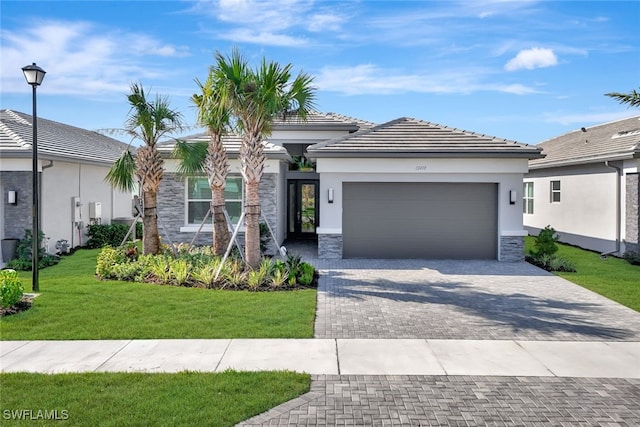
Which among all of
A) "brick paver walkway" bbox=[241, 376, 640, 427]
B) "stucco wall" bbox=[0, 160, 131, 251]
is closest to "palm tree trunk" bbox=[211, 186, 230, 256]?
"stucco wall" bbox=[0, 160, 131, 251]

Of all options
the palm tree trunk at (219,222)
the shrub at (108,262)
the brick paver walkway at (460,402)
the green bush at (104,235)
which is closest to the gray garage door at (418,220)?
the palm tree trunk at (219,222)

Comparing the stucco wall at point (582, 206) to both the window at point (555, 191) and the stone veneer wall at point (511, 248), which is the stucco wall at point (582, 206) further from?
the stone veneer wall at point (511, 248)

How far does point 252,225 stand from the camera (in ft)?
39.8

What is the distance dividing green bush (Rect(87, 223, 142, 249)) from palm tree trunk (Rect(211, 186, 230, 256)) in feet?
20.1

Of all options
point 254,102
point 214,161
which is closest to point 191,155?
point 214,161

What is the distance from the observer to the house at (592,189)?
16.3 meters

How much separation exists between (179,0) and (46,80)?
368cm

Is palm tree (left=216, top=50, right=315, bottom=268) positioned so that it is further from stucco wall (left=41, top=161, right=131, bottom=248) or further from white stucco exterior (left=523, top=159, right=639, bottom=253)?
white stucco exterior (left=523, top=159, right=639, bottom=253)

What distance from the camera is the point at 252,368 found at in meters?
6.25

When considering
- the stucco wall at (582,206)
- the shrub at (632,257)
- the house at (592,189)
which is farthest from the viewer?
the stucco wall at (582,206)

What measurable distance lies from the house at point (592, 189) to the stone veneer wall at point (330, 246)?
849 centimetres

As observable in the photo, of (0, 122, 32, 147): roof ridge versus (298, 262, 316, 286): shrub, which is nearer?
(298, 262, 316, 286): shrub

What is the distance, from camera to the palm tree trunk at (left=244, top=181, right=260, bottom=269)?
1212 centimetres

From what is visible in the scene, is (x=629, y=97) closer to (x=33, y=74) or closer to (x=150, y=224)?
(x=150, y=224)
